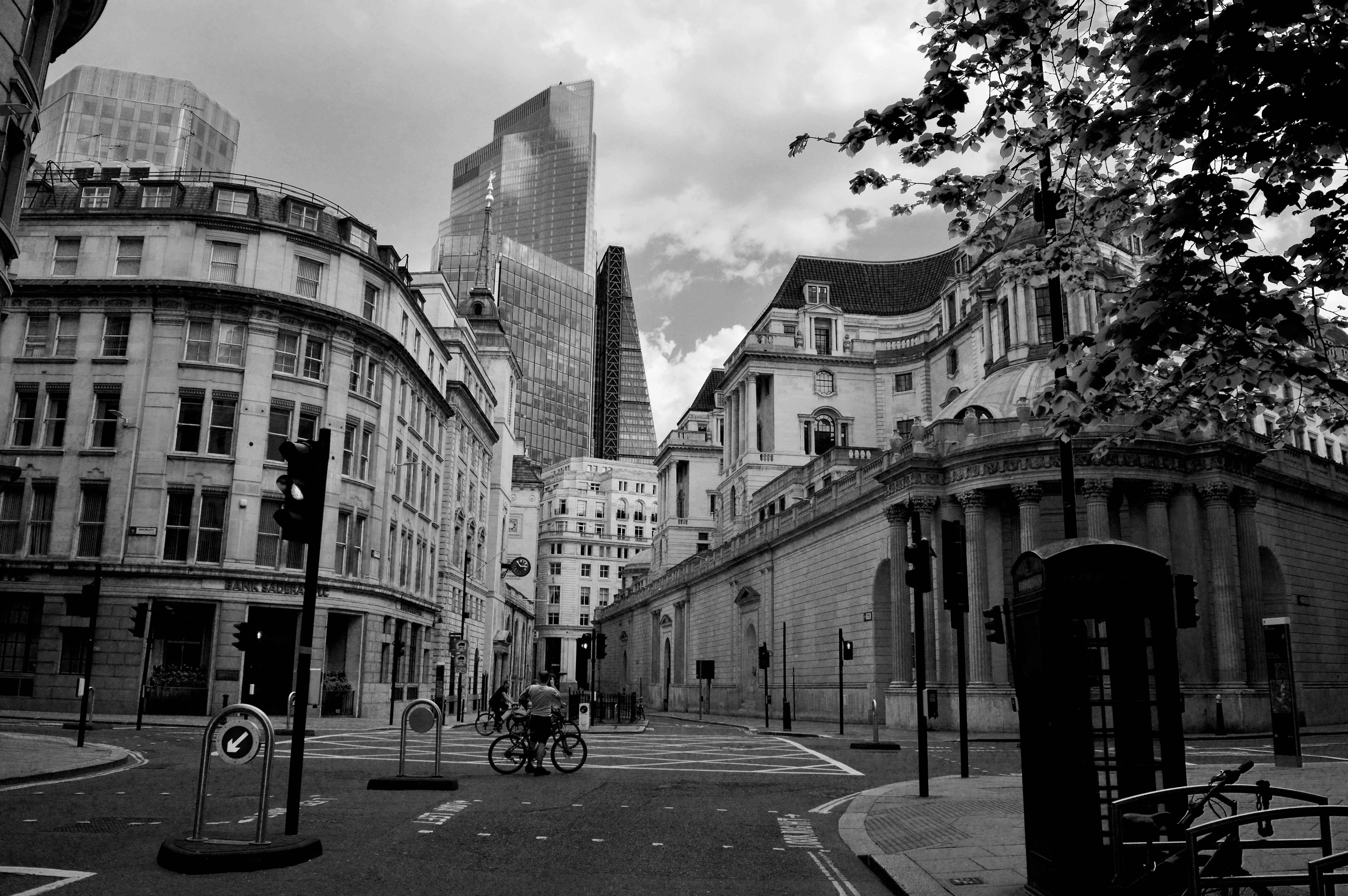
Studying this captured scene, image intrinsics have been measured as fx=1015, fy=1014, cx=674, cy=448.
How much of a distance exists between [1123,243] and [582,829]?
4647 cm

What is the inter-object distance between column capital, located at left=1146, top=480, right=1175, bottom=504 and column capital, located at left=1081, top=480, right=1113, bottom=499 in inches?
72.5

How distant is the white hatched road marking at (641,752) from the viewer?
19.9 m

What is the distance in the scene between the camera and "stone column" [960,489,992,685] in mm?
36000

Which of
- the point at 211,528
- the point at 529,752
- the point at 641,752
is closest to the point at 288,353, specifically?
the point at 211,528

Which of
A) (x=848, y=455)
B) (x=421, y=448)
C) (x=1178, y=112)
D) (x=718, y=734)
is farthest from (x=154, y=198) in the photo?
(x=1178, y=112)

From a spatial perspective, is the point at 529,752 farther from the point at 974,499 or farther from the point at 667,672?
the point at 667,672

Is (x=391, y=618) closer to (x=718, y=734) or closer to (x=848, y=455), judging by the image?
(x=718, y=734)

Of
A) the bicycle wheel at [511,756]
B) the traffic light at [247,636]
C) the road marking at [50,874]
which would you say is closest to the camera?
the road marking at [50,874]

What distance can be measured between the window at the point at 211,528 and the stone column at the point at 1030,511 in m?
29.2

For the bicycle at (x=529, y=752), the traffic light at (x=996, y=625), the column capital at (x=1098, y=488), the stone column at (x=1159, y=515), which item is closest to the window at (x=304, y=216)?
the bicycle at (x=529, y=752)

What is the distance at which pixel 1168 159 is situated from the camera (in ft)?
28.6

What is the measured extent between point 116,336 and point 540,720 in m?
30.1

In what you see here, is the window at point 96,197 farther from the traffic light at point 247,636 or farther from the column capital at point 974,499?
the column capital at point 974,499

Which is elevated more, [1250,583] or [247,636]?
[1250,583]
